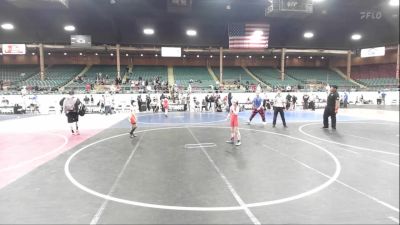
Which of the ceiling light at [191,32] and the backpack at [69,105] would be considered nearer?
the backpack at [69,105]

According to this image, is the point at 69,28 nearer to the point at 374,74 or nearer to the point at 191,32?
the point at 191,32

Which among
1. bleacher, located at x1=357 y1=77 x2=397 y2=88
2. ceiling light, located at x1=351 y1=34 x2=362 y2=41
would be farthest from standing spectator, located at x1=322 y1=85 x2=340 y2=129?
bleacher, located at x1=357 y1=77 x2=397 y2=88

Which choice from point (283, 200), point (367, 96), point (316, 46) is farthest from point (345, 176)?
point (316, 46)

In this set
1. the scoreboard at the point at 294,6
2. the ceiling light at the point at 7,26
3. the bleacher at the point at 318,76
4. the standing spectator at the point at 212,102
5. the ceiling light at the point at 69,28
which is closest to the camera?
the scoreboard at the point at 294,6

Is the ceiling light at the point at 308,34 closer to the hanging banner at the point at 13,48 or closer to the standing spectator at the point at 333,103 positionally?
the standing spectator at the point at 333,103

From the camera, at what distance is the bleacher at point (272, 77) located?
3931 cm

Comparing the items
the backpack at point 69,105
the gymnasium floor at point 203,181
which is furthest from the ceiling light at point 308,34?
the backpack at point 69,105

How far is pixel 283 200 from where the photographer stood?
502 centimetres

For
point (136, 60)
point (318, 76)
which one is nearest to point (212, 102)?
point (136, 60)

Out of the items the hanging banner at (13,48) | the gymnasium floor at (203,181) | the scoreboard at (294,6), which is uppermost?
the hanging banner at (13,48)

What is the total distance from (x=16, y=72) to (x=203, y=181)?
146 ft

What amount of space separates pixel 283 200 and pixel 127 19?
3126 cm

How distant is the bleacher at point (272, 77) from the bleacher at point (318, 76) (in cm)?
205

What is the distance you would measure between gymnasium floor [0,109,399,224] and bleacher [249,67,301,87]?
2904 centimetres
